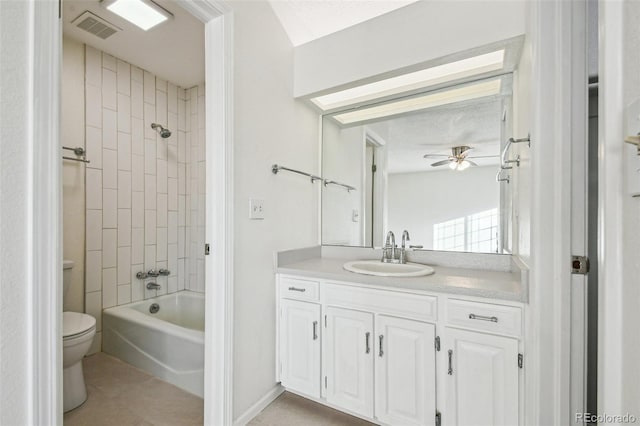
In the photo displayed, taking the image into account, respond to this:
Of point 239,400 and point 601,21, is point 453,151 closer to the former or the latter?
point 601,21

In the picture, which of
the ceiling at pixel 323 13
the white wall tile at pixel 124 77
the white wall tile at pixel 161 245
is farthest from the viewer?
the white wall tile at pixel 161 245

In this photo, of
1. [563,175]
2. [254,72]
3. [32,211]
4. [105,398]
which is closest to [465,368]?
[563,175]

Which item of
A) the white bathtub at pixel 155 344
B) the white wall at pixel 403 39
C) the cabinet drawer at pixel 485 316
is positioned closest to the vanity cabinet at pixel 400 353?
the cabinet drawer at pixel 485 316

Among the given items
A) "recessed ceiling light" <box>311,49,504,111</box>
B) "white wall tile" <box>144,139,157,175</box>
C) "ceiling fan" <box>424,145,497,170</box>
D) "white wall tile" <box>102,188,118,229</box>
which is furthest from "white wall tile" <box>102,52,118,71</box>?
"ceiling fan" <box>424,145,497,170</box>

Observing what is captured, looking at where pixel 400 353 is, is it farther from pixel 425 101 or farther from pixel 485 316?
pixel 425 101

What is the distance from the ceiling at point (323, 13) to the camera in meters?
1.77

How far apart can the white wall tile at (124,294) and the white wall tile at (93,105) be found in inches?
54.3

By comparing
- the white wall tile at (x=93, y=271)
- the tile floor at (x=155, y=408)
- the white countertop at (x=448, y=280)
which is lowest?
the tile floor at (x=155, y=408)

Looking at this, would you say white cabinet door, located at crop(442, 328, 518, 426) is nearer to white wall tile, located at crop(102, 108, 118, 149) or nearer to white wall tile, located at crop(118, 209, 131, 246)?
white wall tile, located at crop(118, 209, 131, 246)

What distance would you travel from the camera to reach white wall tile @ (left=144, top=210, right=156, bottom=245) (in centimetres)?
274

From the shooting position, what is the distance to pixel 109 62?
2482mm

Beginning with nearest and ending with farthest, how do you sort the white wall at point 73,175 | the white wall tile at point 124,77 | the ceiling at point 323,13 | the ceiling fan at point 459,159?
the ceiling at point 323,13 < the ceiling fan at point 459,159 < the white wall at point 73,175 < the white wall tile at point 124,77

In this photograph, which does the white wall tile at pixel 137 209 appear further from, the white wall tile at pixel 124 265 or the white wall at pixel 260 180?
the white wall at pixel 260 180

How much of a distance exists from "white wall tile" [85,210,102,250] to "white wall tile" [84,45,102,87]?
107cm
